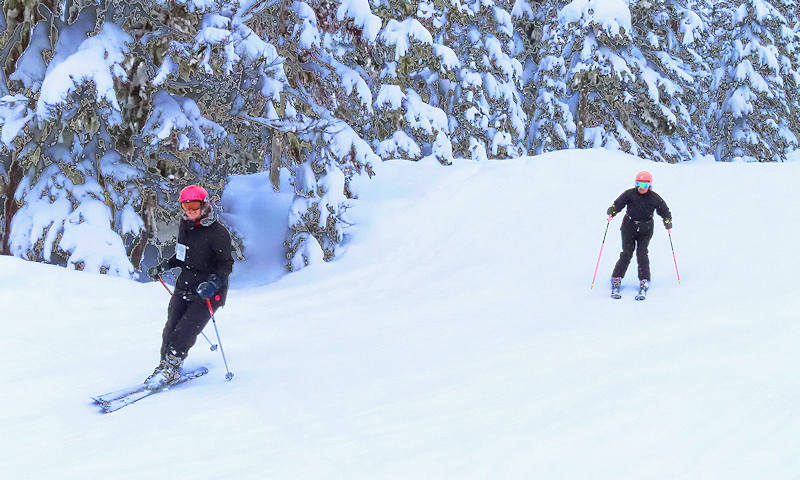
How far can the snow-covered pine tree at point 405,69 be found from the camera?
52.5 ft

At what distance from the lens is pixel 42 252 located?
10.6 meters

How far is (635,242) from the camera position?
1023 centimetres

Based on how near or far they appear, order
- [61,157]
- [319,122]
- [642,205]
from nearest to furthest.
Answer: [642,205]
[61,157]
[319,122]

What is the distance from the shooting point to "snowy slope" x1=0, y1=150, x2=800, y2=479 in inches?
175

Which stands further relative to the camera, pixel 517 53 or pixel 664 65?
pixel 517 53

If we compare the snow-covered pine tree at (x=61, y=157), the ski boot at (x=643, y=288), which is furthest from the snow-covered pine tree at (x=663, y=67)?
the snow-covered pine tree at (x=61, y=157)

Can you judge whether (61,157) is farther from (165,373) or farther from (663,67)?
(663,67)

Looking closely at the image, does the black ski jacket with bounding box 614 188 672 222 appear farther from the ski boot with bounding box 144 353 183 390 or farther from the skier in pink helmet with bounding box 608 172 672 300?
the ski boot with bounding box 144 353 183 390

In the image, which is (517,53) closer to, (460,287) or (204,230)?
(460,287)

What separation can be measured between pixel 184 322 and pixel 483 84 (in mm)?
17808

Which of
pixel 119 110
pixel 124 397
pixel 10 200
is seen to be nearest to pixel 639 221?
pixel 124 397

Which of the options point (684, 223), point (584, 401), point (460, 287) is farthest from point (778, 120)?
point (584, 401)

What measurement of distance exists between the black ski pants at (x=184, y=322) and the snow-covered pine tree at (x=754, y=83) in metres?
26.2

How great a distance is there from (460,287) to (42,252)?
258 inches
